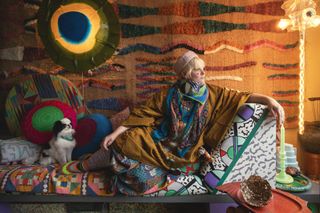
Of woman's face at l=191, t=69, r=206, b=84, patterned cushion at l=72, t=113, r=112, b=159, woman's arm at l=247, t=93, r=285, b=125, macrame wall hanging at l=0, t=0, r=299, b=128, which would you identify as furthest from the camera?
macrame wall hanging at l=0, t=0, r=299, b=128

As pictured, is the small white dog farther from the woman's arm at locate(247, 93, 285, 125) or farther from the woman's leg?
the woman's arm at locate(247, 93, 285, 125)

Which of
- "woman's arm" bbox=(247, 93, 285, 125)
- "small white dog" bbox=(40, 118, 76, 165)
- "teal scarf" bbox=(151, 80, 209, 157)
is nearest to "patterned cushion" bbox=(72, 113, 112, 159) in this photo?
"small white dog" bbox=(40, 118, 76, 165)

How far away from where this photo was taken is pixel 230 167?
1866mm

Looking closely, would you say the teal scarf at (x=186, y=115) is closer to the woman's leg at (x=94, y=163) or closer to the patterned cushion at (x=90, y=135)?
the woman's leg at (x=94, y=163)

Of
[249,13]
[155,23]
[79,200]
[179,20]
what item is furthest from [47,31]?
[249,13]

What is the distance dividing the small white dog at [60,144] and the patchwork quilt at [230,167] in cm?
32

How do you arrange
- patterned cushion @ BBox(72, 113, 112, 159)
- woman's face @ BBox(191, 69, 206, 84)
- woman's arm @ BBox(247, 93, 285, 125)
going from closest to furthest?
woman's arm @ BBox(247, 93, 285, 125)
woman's face @ BBox(191, 69, 206, 84)
patterned cushion @ BBox(72, 113, 112, 159)

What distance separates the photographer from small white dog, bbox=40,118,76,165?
2.22 metres

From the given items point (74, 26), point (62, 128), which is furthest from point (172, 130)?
point (74, 26)

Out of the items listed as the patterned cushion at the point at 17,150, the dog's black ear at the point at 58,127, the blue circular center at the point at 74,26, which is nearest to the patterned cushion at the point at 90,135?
the dog's black ear at the point at 58,127

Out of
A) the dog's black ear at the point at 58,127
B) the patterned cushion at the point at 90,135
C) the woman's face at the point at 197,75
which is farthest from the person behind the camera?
the patterned cushion at the point at 90,135

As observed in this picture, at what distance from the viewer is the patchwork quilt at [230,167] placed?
6.03 ft

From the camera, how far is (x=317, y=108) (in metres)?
2.55

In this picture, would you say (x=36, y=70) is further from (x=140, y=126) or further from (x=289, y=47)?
(x=289, y=47)
